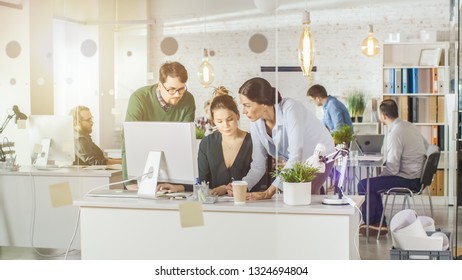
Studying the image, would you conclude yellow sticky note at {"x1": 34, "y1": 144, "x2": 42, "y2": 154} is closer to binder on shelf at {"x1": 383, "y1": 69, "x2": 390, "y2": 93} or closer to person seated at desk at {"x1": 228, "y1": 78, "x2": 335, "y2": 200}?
person seated at desk at {"x1": 228, "y1": 78, "x2": 335, "y2": 200}

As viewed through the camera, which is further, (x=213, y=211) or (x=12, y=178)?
(x=12, y=178)

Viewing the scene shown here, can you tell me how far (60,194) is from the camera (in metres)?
4.75

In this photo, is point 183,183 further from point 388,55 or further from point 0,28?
point 388,55

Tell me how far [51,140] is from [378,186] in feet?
10.3

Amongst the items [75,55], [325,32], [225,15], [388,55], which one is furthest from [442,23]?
[75,55]

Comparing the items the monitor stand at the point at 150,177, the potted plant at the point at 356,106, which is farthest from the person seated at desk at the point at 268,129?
the potted plant at the point at 356,106

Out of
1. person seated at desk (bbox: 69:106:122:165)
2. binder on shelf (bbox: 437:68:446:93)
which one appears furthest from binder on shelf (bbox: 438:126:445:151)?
person seated at desk (bbox: 69:106:122:165)

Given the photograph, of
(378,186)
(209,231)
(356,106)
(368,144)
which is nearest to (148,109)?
(209,231)

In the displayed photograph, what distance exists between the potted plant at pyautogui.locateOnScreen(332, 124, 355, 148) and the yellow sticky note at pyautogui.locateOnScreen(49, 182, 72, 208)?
10.2 ft

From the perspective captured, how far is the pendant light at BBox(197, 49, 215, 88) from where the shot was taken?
4.23 m

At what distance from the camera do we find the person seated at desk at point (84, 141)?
4508 millimetres

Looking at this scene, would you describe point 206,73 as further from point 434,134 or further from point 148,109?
point 434,134

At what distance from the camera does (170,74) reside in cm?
429
